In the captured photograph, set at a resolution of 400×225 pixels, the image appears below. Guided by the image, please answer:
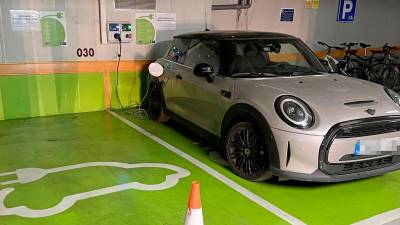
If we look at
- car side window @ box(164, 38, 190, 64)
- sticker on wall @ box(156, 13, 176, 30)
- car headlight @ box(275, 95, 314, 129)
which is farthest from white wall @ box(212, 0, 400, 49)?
car headlight @ box(275, 95, 314, 129)

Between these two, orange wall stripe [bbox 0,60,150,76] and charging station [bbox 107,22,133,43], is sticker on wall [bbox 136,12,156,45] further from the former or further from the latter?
orange wall stripe [bbox 0,60,150,76]

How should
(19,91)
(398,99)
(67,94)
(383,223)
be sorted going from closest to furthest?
1. (383,223)
2. (398,99)
3. (19,91)
4. (67,94)

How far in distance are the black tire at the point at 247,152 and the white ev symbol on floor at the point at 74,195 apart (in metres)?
0.49

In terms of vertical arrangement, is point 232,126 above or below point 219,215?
above

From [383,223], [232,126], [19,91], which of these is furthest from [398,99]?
[19,91]

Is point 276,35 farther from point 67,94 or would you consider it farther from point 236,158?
point 67,94

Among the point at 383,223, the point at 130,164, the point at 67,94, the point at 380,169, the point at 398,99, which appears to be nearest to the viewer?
the point at 383,223

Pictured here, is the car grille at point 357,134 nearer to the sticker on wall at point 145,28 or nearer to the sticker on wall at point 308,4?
the sticker on wall at point 145,28

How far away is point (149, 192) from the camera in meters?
2.99

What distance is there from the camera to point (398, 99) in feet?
10.7

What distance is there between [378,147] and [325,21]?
619 cm

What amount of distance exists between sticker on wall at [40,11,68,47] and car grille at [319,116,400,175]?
418 centimetres

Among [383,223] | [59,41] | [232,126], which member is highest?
[59,41]

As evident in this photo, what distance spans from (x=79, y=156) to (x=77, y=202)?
3.54ft
